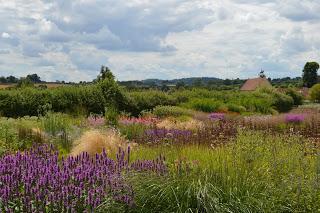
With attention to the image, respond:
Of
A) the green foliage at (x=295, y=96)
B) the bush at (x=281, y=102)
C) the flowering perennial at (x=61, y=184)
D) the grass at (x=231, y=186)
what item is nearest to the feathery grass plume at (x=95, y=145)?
the grass at (x=231, y=186)

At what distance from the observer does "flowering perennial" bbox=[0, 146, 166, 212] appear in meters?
5.10

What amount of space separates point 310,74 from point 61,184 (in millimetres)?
91923

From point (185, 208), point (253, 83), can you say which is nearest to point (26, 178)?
point (185, 208)

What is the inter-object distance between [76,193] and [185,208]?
4.22 feet

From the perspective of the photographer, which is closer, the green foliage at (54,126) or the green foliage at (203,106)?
the green foliage at (54,126)

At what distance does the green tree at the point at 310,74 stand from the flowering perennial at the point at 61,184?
Result: 8981cm

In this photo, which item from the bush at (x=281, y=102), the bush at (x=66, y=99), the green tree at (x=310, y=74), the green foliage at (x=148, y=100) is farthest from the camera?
the green tree at (x=310, y=74)

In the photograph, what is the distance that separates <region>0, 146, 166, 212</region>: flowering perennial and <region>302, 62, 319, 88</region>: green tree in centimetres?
8981

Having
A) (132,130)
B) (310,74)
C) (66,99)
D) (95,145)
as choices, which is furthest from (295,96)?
(310,74)

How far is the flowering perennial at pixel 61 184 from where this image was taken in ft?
16.7

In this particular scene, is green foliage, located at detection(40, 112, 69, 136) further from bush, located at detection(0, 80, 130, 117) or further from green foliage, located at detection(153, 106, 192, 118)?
green foliage, located at detection(153, 106, 192, 118)

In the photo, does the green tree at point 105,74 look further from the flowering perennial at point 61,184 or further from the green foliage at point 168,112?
the flowering perennial at point 61,184

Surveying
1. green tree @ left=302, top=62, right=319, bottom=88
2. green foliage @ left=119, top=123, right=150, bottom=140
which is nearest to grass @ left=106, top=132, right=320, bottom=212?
green foliage @ left=119, top=123, right=150, bottom=140

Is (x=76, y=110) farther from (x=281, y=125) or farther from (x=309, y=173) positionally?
(x=309, y=173)
